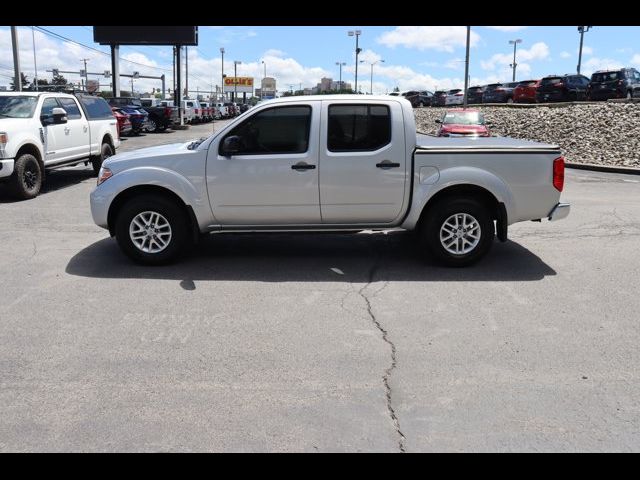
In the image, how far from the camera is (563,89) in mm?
32469

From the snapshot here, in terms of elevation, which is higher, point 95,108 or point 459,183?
point 95,108

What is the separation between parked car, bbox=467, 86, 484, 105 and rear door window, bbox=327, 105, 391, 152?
40.6 meters

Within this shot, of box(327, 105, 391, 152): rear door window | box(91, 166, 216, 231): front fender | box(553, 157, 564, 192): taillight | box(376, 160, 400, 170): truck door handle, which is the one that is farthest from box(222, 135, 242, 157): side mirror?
box(553, 157, 564, 192): taillight

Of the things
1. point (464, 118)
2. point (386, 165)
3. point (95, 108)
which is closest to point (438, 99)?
point (464, 118)

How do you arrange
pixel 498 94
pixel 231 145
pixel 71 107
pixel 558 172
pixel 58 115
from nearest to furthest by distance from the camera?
pixel 231 145 → pixel 558 172 → pixel 58 115 → pixel 71 107 → pixel 498 94

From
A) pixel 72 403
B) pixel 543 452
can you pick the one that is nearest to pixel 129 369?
pixel 72 403

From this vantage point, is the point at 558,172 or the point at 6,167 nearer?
the point at 558,172

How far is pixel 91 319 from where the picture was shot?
5.11 meters

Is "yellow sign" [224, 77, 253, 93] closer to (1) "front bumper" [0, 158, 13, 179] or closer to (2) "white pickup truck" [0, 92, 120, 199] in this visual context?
(2) "white pickup truck" [0, 92, 120, 199]

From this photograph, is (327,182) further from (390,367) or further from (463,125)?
(463,125)

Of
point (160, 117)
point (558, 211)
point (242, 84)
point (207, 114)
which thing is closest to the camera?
point (558, 211)

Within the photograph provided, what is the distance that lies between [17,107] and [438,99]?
4522cm

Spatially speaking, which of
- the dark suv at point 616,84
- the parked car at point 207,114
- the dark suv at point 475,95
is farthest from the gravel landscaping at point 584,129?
the parked car at point 207,114

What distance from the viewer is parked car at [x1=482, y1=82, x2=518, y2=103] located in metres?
40.2
